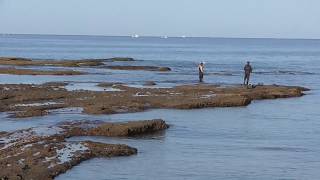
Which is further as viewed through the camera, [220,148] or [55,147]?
[220,148]

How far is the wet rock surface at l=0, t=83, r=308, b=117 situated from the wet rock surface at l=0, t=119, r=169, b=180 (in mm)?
5378

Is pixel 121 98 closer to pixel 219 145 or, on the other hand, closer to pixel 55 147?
pixel 219 145

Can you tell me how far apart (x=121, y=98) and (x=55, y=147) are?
16.0 meters

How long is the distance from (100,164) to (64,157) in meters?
1.13

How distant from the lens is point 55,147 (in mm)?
20719

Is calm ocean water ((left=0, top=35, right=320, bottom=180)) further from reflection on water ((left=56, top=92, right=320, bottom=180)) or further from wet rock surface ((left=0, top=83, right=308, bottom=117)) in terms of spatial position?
wet rock surface ((left=0, top=83, right=308, bottom=117))

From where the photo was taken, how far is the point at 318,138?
25.5 metres

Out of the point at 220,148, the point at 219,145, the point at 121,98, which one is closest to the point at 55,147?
the point at 220,148

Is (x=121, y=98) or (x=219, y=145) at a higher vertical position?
(x=121, y=98)

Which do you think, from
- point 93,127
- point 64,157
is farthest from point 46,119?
point 64,157

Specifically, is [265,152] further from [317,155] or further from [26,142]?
[26,142]

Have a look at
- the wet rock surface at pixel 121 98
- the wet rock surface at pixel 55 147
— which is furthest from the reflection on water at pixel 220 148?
the wet rock surface at pixel 121 98

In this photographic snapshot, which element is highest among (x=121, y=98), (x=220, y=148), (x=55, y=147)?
(x=121, y=98)

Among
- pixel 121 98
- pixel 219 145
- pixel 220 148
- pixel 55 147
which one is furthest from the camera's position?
pixel 121 98
